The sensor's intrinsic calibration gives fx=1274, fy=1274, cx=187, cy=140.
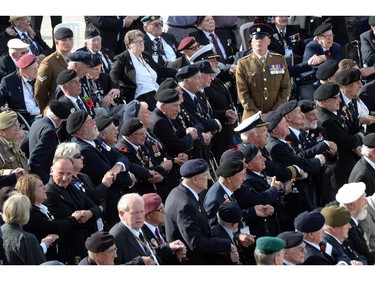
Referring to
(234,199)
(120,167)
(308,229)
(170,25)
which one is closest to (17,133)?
(120,167)

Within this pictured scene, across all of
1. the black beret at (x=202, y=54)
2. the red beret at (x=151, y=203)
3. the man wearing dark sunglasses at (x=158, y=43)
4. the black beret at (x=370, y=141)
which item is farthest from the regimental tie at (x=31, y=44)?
the red beret at (x=151, y=203)

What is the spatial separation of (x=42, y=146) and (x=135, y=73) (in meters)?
3.38

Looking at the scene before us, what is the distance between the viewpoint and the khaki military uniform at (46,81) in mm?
15586

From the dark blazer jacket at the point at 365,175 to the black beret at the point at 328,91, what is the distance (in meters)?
1.32

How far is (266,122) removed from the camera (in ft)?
46.2

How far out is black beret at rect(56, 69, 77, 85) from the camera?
1448cm

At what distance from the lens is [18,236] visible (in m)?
11.3

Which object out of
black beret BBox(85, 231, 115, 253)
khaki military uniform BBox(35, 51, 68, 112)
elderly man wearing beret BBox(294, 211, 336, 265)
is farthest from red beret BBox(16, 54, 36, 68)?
black beret BBox(85, 231, 115, 253)

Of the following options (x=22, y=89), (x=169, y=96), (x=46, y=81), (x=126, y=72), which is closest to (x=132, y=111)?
(x=169, y=96)

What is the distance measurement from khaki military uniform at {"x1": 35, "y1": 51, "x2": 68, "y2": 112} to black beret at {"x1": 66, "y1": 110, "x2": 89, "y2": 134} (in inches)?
92.5

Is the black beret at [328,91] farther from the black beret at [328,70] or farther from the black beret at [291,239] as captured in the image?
the black beret at [291,239]

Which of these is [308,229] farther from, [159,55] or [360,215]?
[159,55]

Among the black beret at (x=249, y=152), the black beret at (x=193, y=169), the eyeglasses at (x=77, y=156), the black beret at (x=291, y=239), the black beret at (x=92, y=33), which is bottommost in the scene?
the black beret at (x=291, y=239)

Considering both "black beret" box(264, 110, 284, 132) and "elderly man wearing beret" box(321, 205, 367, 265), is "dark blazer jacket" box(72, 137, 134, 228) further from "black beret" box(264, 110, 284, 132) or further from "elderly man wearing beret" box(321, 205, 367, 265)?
"elderly man wearing beret" box(321, 205, 367, 265)
